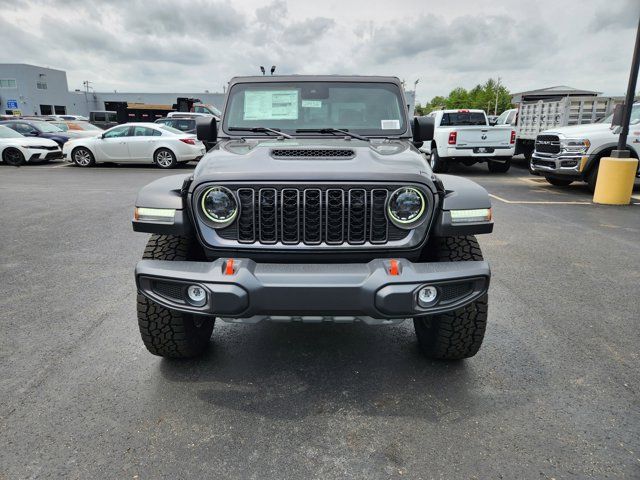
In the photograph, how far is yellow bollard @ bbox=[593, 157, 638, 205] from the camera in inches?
359

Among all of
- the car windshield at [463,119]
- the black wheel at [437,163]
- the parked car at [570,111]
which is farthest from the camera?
the car windshield at [463,119]

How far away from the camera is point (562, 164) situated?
34.4 ft

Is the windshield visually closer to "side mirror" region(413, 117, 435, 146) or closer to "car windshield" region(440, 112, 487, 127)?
"side mirror" region(413, 117, 435, 146)

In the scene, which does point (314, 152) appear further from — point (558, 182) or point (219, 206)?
point (558, 182)

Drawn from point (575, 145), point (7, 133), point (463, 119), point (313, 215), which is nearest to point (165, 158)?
point (7, 133)

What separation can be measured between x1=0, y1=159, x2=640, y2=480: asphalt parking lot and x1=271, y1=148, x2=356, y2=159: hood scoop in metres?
1.36

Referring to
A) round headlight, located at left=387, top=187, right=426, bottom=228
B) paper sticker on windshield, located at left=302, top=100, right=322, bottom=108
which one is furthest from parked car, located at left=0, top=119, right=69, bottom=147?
round headlight, located at left=387, top=187, right=426, bottom=228

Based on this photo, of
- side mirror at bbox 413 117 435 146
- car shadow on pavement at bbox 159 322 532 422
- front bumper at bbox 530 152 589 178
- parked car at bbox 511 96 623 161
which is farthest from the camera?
parked car at bbox 511 96 623 161

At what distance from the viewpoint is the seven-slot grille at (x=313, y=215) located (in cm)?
251

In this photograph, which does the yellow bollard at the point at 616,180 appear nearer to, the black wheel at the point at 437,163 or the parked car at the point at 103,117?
the black wheel at the point at 437,163

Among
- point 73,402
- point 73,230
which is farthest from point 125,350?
point 73,230

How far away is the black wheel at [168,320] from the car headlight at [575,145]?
985cm

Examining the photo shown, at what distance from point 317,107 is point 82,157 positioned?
14297 millimetres

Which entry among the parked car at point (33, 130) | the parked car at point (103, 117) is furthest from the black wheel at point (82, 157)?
the parked car at point (103, 117)
